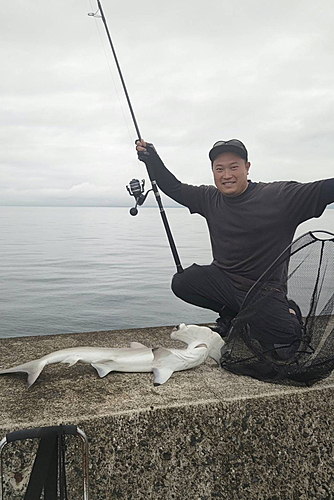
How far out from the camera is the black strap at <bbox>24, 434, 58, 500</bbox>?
6.03ft

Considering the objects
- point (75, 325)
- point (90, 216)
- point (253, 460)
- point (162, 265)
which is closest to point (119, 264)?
point (162, 265)

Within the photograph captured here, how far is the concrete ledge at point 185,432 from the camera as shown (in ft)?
6.95

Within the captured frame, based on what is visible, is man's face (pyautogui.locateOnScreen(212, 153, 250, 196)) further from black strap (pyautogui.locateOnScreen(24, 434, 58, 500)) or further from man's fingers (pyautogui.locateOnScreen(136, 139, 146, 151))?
black strap (pyautogui.locateOnScreen(24, 434, 58, 500))

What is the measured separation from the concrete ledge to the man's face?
4.06 ft

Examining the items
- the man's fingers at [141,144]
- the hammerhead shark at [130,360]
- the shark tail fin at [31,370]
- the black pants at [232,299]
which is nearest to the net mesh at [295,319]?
the black pants at [232,299]

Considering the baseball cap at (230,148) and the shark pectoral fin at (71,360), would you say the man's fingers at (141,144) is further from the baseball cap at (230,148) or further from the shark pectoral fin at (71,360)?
the shark pectoral fin at (71,360)

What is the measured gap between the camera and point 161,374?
2.57 meters

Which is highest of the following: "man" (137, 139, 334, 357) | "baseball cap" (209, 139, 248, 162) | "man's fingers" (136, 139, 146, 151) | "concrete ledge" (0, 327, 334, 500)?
"man's fingers" (136, 139, 146, 151)

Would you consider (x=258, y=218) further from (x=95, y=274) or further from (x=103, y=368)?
(x=95, y=274)

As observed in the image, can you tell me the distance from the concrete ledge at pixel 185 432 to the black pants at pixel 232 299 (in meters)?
0.31

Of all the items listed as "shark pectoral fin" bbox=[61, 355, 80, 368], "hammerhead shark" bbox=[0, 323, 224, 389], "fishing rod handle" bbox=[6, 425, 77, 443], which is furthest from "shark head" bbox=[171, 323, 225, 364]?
"fishing rod handle" bbox=[6, 425, 77, 443]

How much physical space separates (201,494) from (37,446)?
77cm

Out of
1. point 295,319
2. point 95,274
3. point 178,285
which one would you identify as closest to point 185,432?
point 295,319

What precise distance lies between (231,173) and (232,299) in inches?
31.2
